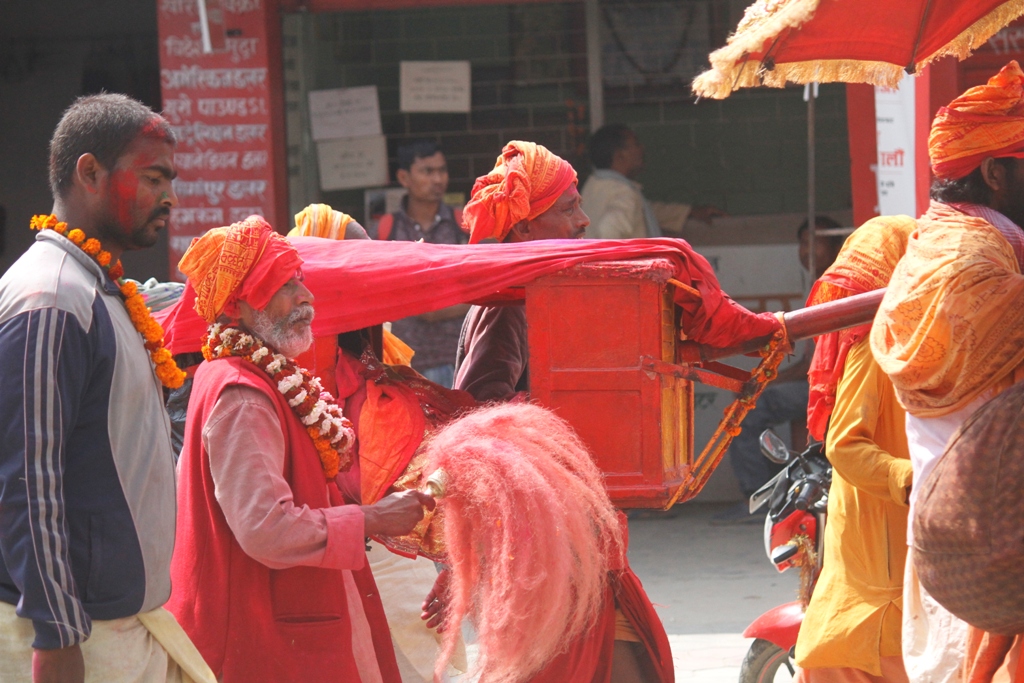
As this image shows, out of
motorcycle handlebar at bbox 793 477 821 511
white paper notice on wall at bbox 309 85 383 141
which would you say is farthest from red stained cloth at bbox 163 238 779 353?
white paper notice on wall at bbox 309 85 383 141

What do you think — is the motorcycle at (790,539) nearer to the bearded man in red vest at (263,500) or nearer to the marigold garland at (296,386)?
the bearded man in red vest at (263,500)

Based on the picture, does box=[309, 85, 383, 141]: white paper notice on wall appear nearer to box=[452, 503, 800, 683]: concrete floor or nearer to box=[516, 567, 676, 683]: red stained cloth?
box=[452, 503, 800, 683]: concrete floor

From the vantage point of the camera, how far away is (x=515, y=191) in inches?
145

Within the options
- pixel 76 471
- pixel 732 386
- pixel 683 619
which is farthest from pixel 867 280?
pixel 683 619

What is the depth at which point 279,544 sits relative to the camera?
2.76 meters

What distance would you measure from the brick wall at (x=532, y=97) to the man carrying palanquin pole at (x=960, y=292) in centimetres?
636

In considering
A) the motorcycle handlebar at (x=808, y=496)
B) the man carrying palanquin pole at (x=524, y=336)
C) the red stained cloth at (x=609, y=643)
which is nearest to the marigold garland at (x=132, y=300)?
the man carrying palanquin pole at (x=524, y=336)

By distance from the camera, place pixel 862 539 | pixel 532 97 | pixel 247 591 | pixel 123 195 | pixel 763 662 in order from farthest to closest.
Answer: pixel 532 97 → pixel 763 662 → pixel 862 539 → pixel 247 591 → pixel 123 195

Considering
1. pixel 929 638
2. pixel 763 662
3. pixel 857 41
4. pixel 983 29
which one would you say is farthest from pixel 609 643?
pixel 983 29

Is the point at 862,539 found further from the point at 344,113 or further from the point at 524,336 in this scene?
the point at 344,113

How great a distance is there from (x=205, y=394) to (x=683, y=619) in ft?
13.4

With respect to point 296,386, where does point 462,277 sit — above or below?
above

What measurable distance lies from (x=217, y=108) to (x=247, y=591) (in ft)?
18.3

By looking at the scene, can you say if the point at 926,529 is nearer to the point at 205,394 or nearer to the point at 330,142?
the point at 205,394
